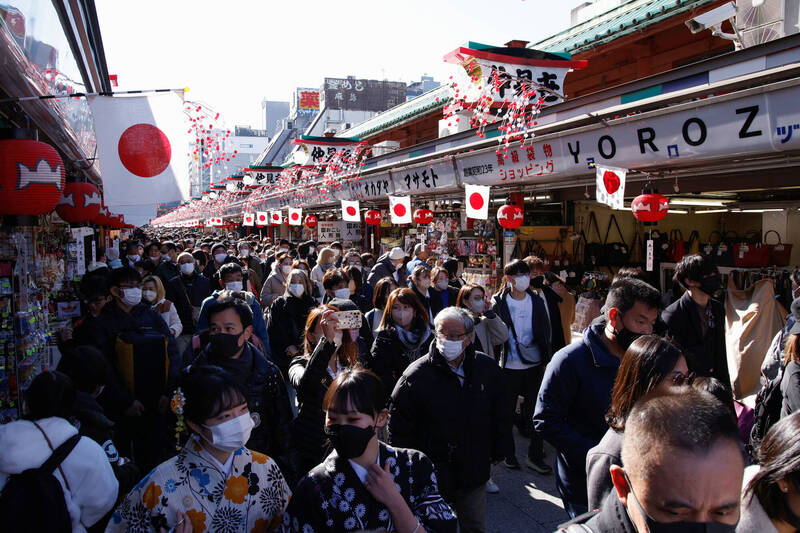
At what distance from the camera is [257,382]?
3229 mm

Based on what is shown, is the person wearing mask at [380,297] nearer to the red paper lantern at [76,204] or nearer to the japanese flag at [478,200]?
the japanese flag at [478,200]

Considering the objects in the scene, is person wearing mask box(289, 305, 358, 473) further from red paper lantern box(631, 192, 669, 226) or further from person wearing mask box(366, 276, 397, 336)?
red paper lantern box(631, 192, 669, 226)

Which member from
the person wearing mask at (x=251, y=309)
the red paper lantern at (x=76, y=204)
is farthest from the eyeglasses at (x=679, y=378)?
the red paper lantern at (x=76, y=204)

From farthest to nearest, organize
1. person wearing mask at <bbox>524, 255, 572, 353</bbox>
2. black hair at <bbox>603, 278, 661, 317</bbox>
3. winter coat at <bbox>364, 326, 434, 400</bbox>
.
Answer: person wearing mask at <bbox>524, 255, 572, 353</bbox>
winter coat at <bbox>364, 326, 434, 400</bbox>
black hair at <bbox>603, 278, 661, 317</bbox>

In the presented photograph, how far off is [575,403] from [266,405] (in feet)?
6.16

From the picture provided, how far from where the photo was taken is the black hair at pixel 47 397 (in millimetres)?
2443

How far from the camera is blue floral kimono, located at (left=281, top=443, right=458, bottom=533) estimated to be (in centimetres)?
197

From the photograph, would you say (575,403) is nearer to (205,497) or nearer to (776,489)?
(776,489)

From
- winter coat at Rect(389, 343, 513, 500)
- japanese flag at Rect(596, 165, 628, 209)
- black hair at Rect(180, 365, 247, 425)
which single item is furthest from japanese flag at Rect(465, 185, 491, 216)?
black hair at Rect(180, 365, 247, 425)

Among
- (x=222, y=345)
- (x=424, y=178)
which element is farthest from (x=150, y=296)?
(x=424, y=178)

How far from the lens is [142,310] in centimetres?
473

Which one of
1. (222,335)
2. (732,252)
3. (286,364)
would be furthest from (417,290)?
(732,252)

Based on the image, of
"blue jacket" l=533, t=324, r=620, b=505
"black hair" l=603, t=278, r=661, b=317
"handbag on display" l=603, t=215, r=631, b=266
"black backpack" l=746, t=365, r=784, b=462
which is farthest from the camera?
"handbag on display" l=603, t=215, r=631, b=266

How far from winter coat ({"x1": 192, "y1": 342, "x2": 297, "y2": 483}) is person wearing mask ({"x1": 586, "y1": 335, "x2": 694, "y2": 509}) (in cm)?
178
